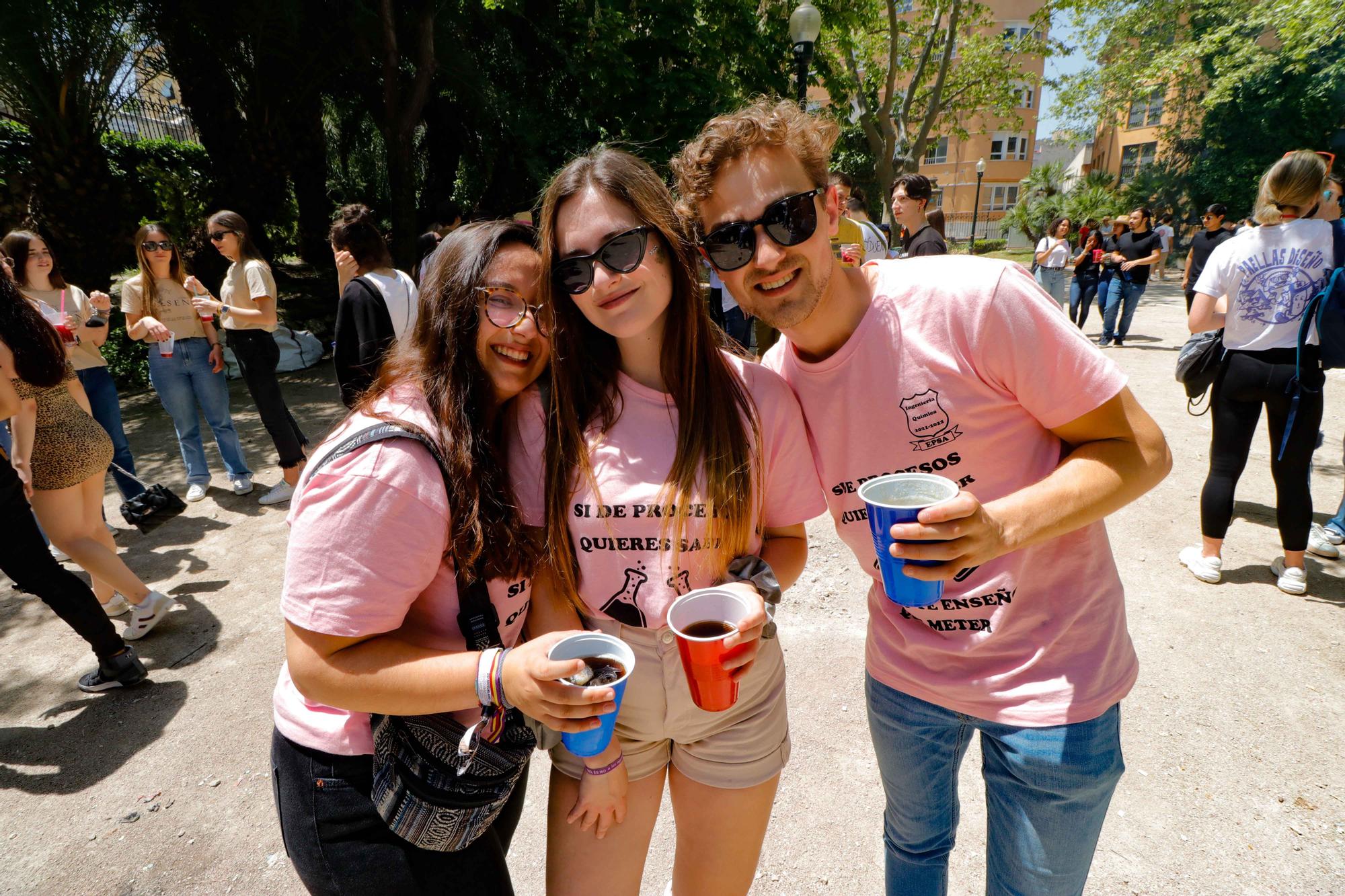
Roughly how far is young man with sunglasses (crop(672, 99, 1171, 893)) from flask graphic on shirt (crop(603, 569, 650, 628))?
0.54 metres

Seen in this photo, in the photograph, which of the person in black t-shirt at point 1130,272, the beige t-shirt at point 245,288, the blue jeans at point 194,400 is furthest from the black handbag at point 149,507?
the person in black t-shirt at point 1130,272

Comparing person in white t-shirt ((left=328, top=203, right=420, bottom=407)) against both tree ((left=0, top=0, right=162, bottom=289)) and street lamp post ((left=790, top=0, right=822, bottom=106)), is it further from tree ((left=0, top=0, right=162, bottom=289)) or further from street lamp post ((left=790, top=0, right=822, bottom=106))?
street lamp post ((left=790, top=0, right=822, bottom=106))

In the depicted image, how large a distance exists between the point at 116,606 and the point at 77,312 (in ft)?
8.10

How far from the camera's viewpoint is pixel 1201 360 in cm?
395

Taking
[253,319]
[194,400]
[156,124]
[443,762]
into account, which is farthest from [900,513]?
[156,124]

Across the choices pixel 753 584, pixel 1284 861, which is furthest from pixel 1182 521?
pixel 753 584

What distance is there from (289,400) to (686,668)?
932 cm

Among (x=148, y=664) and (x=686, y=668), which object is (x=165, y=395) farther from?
(x=686, y=668)

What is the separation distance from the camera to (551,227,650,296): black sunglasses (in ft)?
5.33

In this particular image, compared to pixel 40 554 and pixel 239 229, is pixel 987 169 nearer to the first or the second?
pixel 239 229

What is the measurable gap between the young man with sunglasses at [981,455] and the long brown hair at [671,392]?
0.13 m

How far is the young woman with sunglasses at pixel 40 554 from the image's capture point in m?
3.09

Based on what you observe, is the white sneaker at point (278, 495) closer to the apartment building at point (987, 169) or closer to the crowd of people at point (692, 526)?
the crowd of people at point (692, 526)

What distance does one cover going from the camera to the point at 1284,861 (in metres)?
2.31
